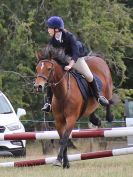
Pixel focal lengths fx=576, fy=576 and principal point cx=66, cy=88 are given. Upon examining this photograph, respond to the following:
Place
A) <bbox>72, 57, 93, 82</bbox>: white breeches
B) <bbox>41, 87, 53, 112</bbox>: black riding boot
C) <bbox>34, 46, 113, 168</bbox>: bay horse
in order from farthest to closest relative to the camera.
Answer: <bbox>72, 57, 93, 82</bbox>: white breeches, <bbox>41, 87, 53, 112</bbox>: black riding boot, <bbox>34, 46, 113, 168</bbox>: bay horse

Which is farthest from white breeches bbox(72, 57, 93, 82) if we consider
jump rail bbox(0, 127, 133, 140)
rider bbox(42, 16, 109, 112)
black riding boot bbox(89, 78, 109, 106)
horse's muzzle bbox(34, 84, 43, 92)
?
horse's muzzle bbox(34, 84, 43, 92)

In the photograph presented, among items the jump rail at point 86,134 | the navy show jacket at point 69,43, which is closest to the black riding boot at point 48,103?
the jump rail at point 86,134

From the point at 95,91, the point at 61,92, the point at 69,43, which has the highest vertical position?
the point at 69,43

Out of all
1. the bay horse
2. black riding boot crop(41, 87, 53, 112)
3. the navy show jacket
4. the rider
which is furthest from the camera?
black riding boot crop(41, 87, 53, 112)

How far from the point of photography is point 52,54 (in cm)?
945

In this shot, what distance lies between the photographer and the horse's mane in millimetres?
9352

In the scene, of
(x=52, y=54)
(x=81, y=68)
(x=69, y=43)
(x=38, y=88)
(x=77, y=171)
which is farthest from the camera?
(x=81, y=68)

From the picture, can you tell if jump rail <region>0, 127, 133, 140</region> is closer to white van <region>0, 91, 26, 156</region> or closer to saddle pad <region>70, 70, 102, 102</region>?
saddle pad <region>70, 70, 102, 102</region>

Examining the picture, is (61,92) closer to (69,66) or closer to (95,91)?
(69,66)

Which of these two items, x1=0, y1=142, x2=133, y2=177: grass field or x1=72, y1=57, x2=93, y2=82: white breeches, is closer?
x1=0, y1=142, x2=133, y2=177: grass field

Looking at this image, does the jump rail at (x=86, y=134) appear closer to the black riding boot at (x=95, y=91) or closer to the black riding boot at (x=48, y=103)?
the black riding boot at (x=48, y=103)

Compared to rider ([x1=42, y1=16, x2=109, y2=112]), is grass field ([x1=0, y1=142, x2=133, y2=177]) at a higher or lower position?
lower

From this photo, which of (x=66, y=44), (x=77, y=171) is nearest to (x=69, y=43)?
(x=66, y=44)

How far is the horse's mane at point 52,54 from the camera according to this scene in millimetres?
9352
